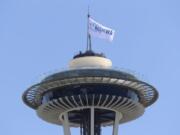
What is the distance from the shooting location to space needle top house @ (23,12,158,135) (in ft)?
506

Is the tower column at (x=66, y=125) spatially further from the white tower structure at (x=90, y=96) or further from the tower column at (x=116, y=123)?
the tower column at (x=116, y=123)

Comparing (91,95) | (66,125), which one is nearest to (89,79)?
(91,95)

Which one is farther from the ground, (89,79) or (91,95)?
(89,79)

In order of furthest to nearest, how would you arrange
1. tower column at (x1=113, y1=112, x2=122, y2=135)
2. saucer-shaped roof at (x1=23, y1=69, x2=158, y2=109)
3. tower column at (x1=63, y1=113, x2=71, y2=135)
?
tower column at (x1=113, y1=112, x2=122, y2=135)
tower column at (x1=63, y1=113, x2=71, y2=135)
saucer-shaped roof at (x1=23, y1=69, x2=158, y2=109)

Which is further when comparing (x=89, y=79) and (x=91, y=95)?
(x=91, y=95)

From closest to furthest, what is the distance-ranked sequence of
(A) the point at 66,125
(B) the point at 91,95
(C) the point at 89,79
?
1. (C) the point at 89,79
2. (B) the point at 91,95
3. (A) the point at 66,125

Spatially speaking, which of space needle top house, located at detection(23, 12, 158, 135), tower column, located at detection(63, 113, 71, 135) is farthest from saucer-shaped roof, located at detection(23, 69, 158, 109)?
tower column, located at detection(63, 113, 71, 135)

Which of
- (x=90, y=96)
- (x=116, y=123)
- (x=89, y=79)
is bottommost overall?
(x=116, y=123)

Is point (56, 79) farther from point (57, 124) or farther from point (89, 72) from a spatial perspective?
point (57, 124)

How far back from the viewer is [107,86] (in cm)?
15588

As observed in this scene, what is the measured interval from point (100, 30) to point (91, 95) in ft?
43.1

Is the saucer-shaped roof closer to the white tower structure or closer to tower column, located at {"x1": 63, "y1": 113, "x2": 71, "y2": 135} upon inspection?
Result: the white tower structure

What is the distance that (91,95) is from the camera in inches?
6147

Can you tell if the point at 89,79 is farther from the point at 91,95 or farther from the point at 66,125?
the point at 66,125
